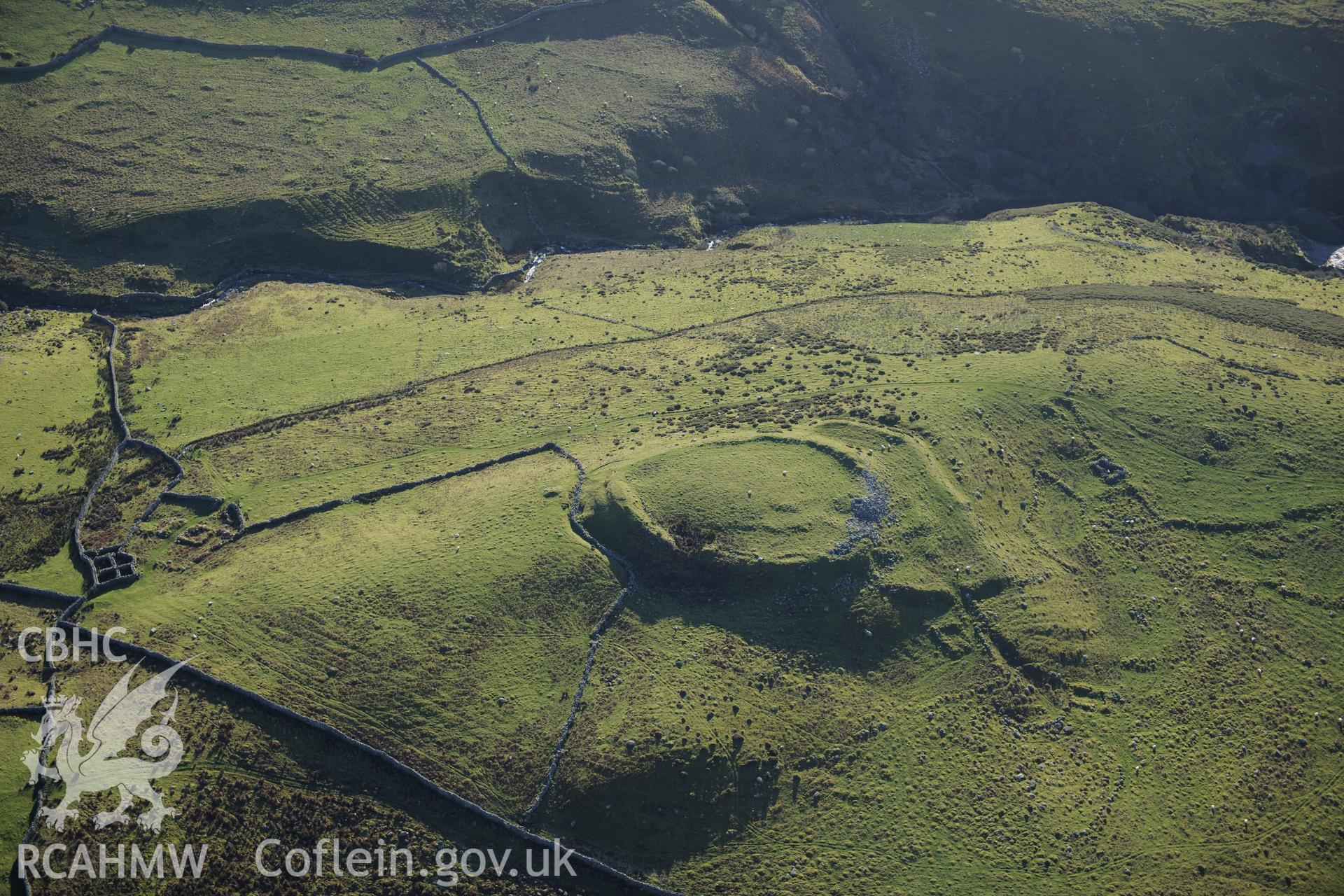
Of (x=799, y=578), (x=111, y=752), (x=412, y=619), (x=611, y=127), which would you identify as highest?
(x=611, y=127)

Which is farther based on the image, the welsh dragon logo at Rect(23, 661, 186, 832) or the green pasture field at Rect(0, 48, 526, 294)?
the green pasture field at Rect(0, 48, 526, 294)

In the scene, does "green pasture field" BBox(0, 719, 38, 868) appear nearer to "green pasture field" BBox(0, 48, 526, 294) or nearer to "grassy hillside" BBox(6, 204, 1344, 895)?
"grassy hillside" BBox(6, 204, 1344, 895)

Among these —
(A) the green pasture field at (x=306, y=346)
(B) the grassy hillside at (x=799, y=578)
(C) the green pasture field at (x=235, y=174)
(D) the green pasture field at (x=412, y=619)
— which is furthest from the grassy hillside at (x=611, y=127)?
(D) the green pasture field at (x=412, y=619)

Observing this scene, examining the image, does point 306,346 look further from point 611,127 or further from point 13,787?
point 611,127

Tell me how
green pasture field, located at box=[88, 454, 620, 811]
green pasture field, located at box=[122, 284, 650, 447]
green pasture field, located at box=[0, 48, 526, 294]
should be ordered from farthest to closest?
green pasture field, located at box=[0, 48, 526, 294]
green pasture field, located at box=[122, 284, 650, 447]
green pasture field, located at box=[88, 454, 620, 811]

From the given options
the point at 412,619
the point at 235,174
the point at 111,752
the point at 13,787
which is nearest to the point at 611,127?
the point at 235,174

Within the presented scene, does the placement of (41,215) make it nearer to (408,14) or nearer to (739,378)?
(408,14)

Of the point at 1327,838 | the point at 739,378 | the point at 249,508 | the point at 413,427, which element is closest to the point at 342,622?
the point at 249,508

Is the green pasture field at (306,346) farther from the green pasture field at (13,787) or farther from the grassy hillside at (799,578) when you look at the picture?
the green pasture field at (13,787)

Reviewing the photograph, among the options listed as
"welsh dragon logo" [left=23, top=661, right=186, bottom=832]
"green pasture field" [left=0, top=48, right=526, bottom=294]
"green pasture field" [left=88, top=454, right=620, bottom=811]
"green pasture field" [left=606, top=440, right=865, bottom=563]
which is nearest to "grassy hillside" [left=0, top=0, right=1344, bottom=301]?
"green pasture field" [left=0, top=48, right=526, bottom=294]
